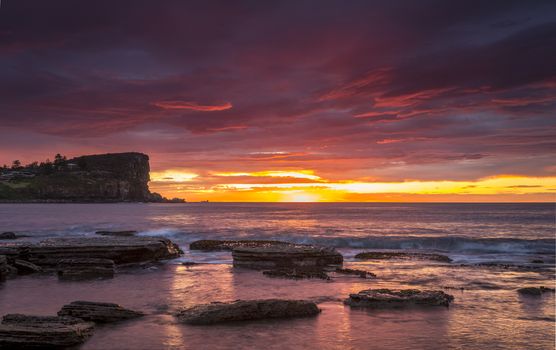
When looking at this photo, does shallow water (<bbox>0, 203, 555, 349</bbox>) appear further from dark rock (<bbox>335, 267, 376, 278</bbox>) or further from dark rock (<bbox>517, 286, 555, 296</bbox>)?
dark rock (<bbox>335, 267, 376, 278</bbox>)

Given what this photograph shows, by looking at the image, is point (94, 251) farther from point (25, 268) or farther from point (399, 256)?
point (399, 256)

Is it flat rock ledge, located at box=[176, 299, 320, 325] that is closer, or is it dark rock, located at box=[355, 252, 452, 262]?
flat rock ledge, located at box=[176, 299, 320, 325]

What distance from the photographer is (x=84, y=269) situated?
29.5 metres

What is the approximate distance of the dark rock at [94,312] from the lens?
57.7ft

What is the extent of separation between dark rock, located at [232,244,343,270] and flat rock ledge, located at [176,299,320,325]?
1391 cm

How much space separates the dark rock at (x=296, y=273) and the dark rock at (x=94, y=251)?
1113 cm

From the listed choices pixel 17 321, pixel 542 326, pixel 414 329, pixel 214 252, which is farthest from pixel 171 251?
pixel 542 326

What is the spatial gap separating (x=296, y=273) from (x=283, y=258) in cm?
370

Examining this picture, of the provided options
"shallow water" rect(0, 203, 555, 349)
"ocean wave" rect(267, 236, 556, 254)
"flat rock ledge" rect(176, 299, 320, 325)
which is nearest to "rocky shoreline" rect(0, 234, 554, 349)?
"flat rock ledge" rect(176, 299, 320, 325)

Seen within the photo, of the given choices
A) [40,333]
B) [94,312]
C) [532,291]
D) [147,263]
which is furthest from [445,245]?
[40,333]

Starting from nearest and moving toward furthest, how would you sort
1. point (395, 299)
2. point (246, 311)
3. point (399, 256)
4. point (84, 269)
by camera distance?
point (246, 311) → point (395, 299) → point (84, 269) → point (399, 256)

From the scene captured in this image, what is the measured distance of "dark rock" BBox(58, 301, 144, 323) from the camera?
1758 centimetres

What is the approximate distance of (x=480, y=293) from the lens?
2455 centimetres

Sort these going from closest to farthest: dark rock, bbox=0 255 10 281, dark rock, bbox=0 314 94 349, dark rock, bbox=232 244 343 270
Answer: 1. dark rock, bbox=0 314 94 349
2. dark rock, bbox=0 255 10 281
3. dark rock, bbox=232 244 343 270
